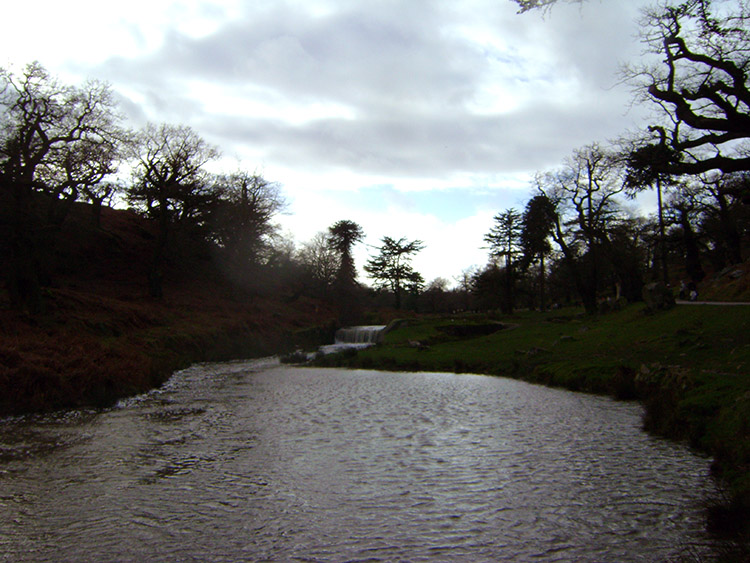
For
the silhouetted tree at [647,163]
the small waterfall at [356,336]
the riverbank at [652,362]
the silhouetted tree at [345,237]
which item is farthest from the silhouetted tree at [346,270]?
the silhouetted tree at [647,163]

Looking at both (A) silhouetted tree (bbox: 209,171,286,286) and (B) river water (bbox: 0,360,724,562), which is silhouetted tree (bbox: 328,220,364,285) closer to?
(A) silhouetted tree (bbox: 209,171,286,286)

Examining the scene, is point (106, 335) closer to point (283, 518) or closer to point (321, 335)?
point (283, 518)

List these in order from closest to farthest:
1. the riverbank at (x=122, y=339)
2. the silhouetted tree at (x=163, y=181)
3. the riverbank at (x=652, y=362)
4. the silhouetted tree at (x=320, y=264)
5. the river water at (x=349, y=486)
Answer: the river water at (x=349, y=486), the riverbank at (x=652, y=362), the riverbank at (x=122, y=339), the silhouetted tree at (x=163, y=181), the silhouetted tree at (x=320, y=264)

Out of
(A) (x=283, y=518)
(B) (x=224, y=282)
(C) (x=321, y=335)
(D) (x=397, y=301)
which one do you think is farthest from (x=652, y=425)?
(D) (x=397, y=301)

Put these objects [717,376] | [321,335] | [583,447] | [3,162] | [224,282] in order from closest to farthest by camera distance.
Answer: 1. [583,447]
2. [717,376]
3. [3,162]
4. [321,335]
5. [224,282]

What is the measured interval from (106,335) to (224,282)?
32.2 metres

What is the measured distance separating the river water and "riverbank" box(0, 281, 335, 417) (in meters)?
1.73

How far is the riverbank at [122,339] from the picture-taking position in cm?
1472

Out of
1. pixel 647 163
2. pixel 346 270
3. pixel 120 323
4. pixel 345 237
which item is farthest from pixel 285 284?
pixel 647 163

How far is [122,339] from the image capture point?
2548 cm

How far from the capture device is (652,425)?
11.0m

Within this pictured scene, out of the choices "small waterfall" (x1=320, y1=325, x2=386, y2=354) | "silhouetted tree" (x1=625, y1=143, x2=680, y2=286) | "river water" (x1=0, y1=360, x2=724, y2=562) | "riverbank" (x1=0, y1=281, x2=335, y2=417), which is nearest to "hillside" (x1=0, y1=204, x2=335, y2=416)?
"riverbank" (x1=0, y1=281, x2=335, y2=417)

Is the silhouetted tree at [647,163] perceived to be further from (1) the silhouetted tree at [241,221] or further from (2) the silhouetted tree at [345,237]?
(2) the silhouetted tree at [345,237]

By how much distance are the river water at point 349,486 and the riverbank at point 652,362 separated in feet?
1.76
